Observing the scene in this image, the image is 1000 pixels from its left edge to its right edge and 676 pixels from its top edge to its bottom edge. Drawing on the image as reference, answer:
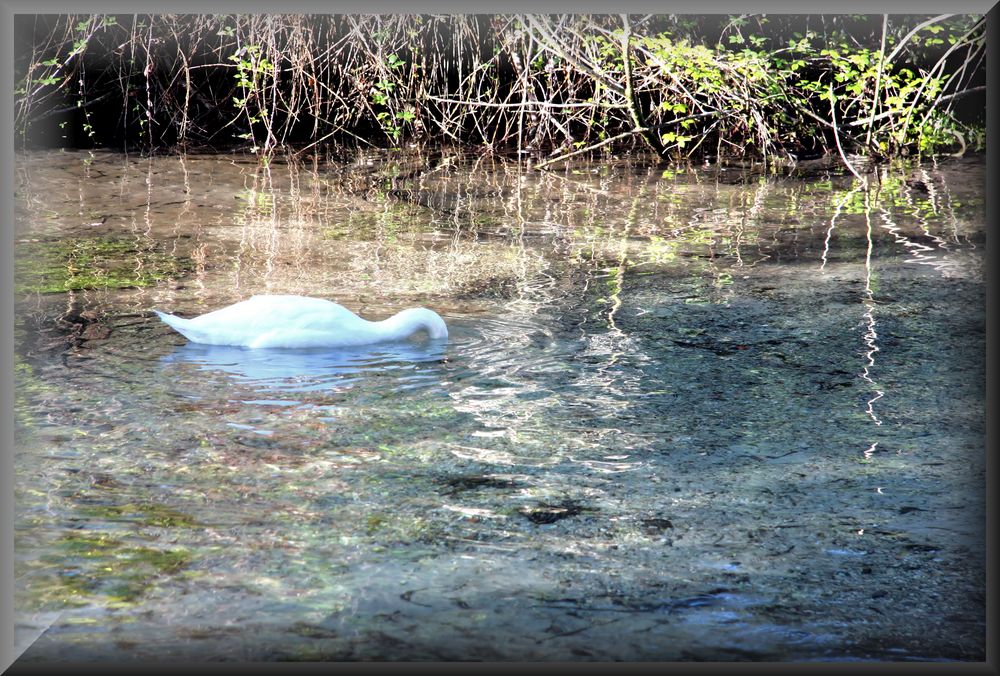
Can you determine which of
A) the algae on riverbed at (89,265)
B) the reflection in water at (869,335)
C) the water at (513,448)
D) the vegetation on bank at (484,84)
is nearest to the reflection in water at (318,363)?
the water at (513,448)

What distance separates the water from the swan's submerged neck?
0.19ft

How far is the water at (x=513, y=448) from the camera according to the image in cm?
266

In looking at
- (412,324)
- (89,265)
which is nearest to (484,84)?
(89,265)

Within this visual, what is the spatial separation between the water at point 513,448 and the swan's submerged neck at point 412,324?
6 centimetres

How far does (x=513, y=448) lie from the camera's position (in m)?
3.81

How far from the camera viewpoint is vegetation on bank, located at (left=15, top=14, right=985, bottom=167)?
8.91 m

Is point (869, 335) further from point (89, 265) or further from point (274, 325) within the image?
point (89, 265)

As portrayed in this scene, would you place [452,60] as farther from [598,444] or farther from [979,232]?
[598,444]

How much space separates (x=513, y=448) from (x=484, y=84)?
7.32 m

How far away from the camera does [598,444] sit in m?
3.87

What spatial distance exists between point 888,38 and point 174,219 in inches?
200

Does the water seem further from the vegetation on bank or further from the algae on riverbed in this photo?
the vegetation on bank

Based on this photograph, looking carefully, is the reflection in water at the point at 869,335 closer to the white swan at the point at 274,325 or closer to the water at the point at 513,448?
the water at the point at 513,448

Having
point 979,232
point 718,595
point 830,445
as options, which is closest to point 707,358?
point 830,445
